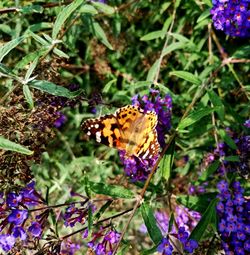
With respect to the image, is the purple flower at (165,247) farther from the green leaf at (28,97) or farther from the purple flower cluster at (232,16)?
the purple flower cluster at (232,16)

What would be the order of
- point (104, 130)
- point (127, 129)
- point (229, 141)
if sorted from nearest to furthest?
point (104, 130) → point (127, 129) → point (229, 141)

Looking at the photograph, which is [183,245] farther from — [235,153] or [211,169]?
[235,153]

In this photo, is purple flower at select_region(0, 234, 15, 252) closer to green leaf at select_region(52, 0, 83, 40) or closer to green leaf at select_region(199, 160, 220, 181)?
green leaf at select_region(52, 0, 83, 40)

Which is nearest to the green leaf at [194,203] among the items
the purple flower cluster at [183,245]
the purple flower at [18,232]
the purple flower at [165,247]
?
the purple flower cluster at [183,245]

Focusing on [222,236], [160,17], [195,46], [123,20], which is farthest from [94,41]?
[222,236]

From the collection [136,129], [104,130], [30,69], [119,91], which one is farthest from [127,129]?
[119,91]
